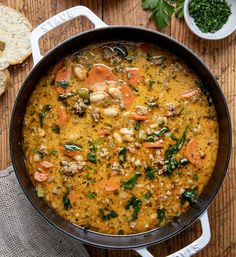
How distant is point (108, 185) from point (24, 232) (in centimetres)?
84

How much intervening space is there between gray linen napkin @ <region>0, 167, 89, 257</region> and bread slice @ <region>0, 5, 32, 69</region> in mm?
902

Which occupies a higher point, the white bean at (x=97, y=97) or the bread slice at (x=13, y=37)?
the bread slice at (x=13, y=37)

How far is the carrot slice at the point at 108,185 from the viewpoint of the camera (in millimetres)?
3717

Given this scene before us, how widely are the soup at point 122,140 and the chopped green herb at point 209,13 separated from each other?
434mm

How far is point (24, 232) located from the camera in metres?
4.01

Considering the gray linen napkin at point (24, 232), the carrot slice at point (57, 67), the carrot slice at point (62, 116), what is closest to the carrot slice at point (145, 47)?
the carrot slice at point (57, 67)

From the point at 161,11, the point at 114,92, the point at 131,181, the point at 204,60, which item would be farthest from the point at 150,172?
the point at 161,11

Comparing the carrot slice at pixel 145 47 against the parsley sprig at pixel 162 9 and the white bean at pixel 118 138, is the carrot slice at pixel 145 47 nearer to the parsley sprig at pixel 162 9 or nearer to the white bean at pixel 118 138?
the parsley sprig at pixel 162 9

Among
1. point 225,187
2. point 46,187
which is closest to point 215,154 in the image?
point 225,187

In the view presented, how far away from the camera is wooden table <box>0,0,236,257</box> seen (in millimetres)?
4039

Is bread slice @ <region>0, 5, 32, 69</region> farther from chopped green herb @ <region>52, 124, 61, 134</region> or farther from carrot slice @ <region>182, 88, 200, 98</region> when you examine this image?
carrot slice @ <region>182, 88, 200, 98</region>

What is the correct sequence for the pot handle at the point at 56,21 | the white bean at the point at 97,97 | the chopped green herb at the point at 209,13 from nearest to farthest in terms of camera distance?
the pot handle at the point at 56,21, the white bean at the point at 97,97, the chopped green herb at the point at 209,13

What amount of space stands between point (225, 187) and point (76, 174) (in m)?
1.20

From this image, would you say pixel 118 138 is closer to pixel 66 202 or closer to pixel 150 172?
pixel 150 172
